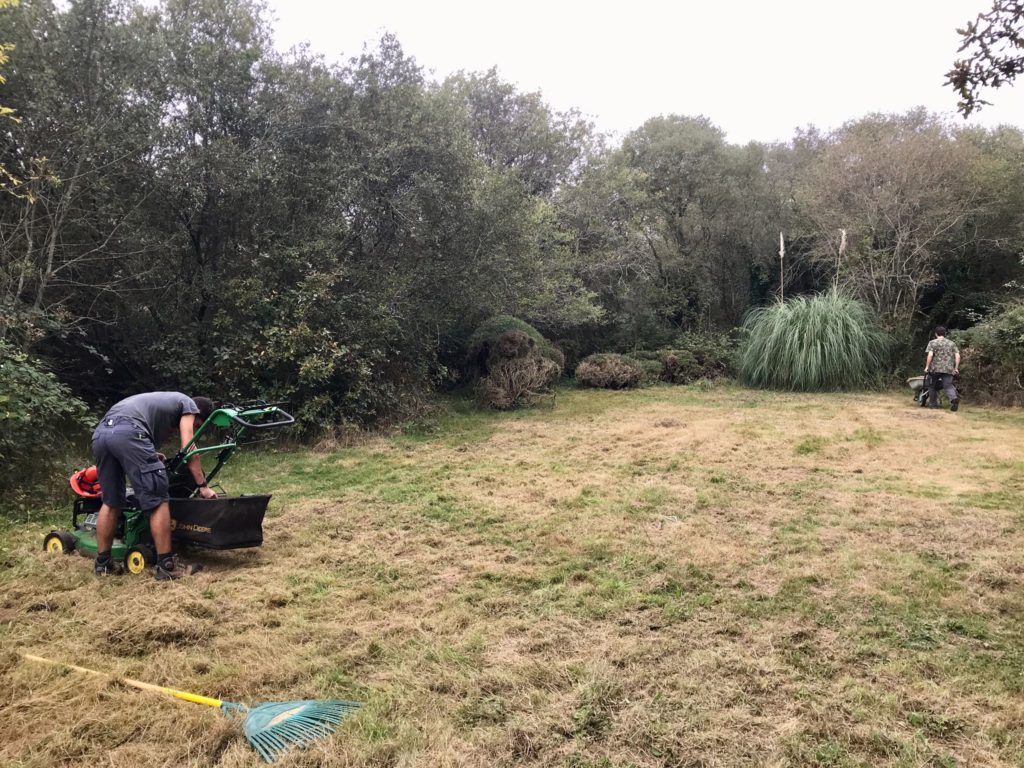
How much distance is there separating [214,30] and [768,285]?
1277cm

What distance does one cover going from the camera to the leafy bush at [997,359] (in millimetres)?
9062

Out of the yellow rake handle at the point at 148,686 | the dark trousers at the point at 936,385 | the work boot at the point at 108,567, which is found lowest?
the work boot at the point at 108,567

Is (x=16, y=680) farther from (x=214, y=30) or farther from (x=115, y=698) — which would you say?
(x=214, y=30)

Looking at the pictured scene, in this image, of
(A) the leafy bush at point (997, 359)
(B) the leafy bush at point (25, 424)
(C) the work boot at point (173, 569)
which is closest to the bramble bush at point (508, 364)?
(B) the leafy bush at point (25, 424)

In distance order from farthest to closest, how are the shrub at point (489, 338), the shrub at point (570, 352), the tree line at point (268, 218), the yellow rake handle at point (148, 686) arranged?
the shrub at point (570, 352) < the shrub at point (489, 338) < the tree line at point (268, 218) < the yellow rake handle at point (148, 686)

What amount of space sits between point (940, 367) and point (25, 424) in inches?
435

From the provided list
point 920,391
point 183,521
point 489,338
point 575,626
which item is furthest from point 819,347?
point 183,521

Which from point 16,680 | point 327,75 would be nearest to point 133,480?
point 16,680

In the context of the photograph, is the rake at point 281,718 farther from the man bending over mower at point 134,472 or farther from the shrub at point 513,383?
the shrub at point 513,383

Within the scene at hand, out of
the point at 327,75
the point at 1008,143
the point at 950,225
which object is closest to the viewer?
the point at 327,75

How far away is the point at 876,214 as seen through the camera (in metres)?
12.1

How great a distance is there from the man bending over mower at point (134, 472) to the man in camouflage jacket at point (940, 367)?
32.5 feet

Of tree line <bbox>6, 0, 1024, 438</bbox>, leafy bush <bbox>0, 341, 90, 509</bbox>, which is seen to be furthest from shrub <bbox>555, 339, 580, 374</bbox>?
leafy bush <bbox>0, 341, 90, 509</bbox>

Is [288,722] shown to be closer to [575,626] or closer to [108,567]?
[575,626]
